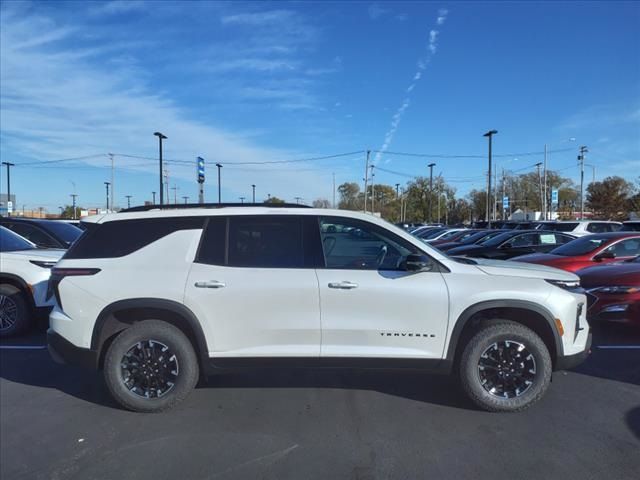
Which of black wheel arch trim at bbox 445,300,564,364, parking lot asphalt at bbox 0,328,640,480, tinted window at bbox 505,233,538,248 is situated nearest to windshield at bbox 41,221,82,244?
parking lot asphalt at bbox 0,328,640,480

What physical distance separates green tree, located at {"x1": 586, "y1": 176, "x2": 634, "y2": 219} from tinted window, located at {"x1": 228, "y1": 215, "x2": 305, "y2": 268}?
68.4 metres

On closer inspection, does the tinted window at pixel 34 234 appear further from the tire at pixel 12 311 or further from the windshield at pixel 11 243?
the tire at pixel 12 311

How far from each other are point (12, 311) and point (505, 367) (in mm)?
6623

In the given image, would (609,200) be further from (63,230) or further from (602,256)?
(63,230)

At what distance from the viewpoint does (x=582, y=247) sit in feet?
31.6

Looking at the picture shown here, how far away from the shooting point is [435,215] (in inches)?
3580

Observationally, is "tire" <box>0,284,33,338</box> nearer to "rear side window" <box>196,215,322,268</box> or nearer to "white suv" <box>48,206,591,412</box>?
"white suv" <box>48,206,591,412</box>

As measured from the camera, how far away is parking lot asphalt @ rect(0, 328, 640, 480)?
3.37 metres

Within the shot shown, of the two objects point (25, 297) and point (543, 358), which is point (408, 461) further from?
point (25, 297)

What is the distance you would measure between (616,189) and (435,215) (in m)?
32.5

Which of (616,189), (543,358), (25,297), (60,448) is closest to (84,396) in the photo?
(60,448)

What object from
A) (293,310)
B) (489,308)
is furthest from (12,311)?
(489,308)

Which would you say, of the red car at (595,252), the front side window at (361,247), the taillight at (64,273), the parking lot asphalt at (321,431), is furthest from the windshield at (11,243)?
the red car at (595,252)

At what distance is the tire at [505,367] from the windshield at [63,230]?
24.8ft
